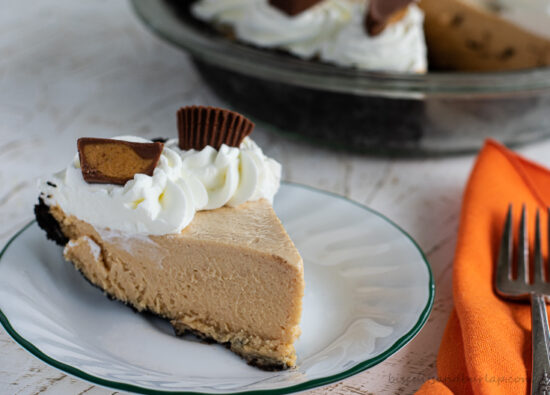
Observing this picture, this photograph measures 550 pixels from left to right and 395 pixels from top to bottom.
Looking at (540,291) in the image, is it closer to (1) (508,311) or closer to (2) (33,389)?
(1) (508,311)

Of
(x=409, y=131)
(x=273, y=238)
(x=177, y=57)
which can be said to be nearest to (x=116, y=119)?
(x=177, y=57)

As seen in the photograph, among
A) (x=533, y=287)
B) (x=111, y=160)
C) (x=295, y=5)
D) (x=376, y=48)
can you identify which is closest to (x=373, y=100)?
(x=376, y=48)

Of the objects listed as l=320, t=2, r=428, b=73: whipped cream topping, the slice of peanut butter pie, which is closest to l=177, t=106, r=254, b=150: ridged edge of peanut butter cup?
the slice of peanut butter pie

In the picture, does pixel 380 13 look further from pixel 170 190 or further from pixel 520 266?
pixel 170 190

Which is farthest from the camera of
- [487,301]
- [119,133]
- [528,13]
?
[528,13]

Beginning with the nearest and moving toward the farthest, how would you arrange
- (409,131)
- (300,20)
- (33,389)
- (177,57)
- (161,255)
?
(33,389) → (161,255) → (409,131) → (300,20) → (177,57)
